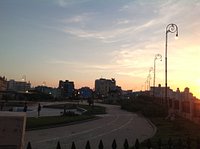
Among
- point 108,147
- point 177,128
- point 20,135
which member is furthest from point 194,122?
point 20,135

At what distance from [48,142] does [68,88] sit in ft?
464

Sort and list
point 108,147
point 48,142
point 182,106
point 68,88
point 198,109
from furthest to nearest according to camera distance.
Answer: point 68,88, point 182,106, point 198,109, point 48,142, point 108,147

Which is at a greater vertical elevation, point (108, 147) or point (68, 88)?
point (68, 88)

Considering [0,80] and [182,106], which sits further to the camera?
[0,80]

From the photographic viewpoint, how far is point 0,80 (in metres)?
162

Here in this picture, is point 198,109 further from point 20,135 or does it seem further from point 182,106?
point 20,135

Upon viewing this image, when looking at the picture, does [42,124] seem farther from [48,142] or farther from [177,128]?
[177,128]

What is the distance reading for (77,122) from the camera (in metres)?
31.0

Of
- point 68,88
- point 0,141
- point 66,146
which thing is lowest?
point 66,146

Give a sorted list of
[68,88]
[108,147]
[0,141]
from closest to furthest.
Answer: [0,141] < [108,147] < [68,88]

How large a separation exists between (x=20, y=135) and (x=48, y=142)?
14.3 m

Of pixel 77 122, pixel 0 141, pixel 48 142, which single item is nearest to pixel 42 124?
pixel 77 122

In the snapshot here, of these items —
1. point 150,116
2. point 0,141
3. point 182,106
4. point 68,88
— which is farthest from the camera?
point 68,88

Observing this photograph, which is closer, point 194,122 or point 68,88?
point 194,122
